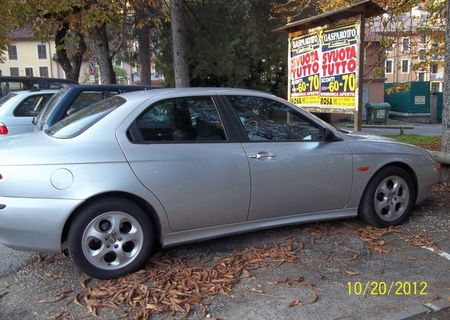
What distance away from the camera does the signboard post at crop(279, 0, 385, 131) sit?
6.42 metres

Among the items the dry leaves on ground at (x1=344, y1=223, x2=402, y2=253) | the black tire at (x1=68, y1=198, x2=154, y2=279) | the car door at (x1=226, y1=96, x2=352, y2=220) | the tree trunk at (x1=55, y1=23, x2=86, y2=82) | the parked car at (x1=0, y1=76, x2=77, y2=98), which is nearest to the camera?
the black tire at (x1=68, y1=198, x2=154, y2=279)

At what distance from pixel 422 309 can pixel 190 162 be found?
213 centimetres

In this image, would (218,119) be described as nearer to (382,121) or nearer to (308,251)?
(308,251)

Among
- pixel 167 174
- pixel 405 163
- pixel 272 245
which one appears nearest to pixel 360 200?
pixel 405 163

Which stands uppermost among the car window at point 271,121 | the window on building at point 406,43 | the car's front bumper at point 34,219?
Result: the window on building at point 406,43

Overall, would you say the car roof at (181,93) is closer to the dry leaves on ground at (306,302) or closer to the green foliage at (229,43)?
the dry leaves on ground at (306,302)

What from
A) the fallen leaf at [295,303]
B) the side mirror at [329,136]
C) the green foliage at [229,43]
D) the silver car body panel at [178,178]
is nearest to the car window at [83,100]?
the silver car body panel at [178,178]

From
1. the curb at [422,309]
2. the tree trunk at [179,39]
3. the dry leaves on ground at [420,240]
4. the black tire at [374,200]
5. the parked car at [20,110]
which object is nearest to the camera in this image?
the curb at [422,309]

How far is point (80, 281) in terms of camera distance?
3.85 metres

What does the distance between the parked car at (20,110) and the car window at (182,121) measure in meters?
4.88

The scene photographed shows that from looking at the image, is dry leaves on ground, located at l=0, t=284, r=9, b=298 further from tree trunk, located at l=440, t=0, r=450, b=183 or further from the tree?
the tree

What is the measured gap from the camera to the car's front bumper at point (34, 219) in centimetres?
358
